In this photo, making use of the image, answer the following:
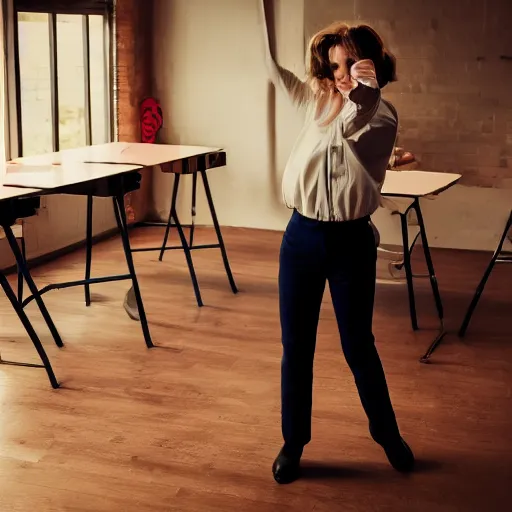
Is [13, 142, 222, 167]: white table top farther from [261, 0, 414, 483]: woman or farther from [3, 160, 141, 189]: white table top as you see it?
[261, 0, 414, 483]: woman

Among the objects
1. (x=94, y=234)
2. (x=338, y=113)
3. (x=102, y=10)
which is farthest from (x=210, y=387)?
(x=102, y=10)

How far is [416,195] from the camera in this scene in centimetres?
375

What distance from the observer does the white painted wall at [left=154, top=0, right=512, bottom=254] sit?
587 cm

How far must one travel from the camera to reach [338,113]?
2361 millimetres

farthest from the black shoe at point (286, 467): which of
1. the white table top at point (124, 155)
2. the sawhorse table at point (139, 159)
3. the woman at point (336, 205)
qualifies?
the white table top at point (124, 155)

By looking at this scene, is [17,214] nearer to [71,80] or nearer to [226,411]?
[226,411]

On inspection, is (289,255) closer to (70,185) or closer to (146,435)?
(146,435)

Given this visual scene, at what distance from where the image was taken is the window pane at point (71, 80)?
5.45 m

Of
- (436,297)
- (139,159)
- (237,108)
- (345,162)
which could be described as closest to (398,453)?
(345,162)

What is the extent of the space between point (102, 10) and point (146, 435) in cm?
372

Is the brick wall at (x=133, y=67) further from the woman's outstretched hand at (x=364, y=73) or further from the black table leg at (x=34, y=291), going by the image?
the woman's outstretched hand at (x=364, y=73)

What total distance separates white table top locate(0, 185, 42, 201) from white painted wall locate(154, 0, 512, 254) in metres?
2.99

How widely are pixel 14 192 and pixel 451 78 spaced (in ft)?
10.9

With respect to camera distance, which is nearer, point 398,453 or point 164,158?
point 398,453
